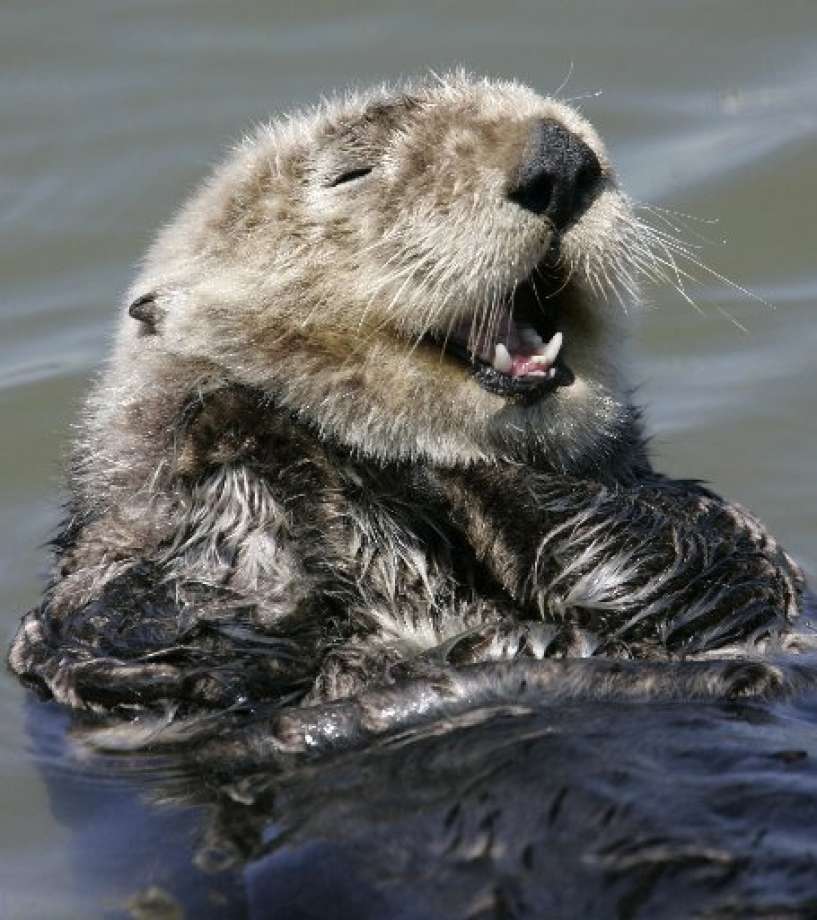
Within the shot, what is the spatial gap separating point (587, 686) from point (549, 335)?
3.03ft

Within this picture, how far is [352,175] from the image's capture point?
469cm

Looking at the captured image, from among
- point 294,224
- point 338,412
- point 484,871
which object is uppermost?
point 294,224

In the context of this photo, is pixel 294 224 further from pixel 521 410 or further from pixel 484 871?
pixel 484 871

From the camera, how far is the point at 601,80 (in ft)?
29.5

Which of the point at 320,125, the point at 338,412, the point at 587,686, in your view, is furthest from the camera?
the point at 320,125

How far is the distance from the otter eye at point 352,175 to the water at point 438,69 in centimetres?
199

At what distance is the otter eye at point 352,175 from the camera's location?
4.67m

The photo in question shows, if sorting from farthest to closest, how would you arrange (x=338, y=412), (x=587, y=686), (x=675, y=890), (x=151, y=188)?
(x=151, y=188) < (x=338, y=412) < (x=587, y=686) < (x=675, y=890)

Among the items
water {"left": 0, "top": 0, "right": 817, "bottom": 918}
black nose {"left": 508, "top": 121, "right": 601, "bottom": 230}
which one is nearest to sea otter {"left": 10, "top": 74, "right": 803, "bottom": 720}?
black nose {"left": 508, "top": 121, "right": 601, "bottom": 230}

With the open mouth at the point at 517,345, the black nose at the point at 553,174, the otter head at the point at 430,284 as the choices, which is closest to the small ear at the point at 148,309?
the otter head at the point at 430,284

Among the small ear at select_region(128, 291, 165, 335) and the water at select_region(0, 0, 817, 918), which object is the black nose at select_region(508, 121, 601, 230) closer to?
the small ear at select_region(128, 291, 165, 335)

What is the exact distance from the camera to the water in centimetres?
699

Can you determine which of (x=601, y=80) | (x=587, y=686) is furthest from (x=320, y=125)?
(x=601, y=80)

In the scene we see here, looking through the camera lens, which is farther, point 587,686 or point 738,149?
point 738,149
